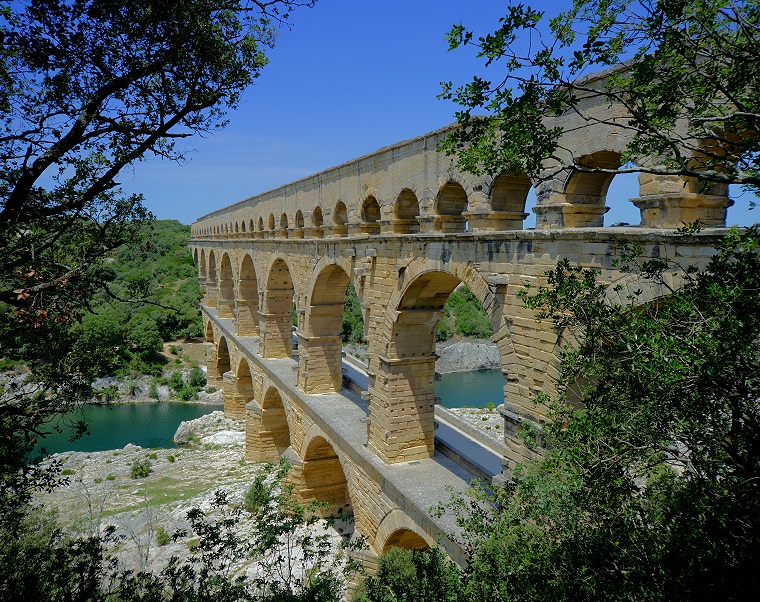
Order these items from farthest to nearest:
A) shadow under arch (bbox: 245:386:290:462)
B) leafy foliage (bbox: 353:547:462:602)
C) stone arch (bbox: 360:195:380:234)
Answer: shadow under arch (bbox: 245:386:290:462) → stone arch (bbox: 360:195:380:234) → leafy foliage (bbox: 353:547:462:602)

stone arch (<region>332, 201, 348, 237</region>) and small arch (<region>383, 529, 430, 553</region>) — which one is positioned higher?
stone arch (<region>332, 201, 348, 237</region>)

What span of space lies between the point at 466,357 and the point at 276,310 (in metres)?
21.6

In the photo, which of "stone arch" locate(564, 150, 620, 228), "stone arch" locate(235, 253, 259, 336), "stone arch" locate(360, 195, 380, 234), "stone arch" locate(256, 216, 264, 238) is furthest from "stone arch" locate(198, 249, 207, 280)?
A: "stone arch" locate(564, 150, 620, 228)

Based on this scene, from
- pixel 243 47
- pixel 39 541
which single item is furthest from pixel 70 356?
pixel 39 541

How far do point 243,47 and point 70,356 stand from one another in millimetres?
3472

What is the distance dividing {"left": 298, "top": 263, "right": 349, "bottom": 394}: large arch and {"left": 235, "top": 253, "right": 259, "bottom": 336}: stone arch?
8525 mm

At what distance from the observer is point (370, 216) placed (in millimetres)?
10969

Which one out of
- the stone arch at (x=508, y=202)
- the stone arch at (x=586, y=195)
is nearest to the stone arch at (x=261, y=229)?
the stone arch at (x=508, y=202)

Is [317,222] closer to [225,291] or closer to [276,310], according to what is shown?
[276,310]

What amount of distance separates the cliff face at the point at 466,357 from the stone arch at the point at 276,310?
64.5 ft

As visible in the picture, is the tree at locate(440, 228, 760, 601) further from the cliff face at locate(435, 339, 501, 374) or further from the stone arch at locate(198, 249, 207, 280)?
the cliff face at locate(435, 339, 501, 374)

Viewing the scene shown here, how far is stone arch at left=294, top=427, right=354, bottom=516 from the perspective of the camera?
41.8ft

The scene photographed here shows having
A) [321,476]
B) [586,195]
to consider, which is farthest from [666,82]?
[321,476]

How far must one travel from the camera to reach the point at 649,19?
340 cm
